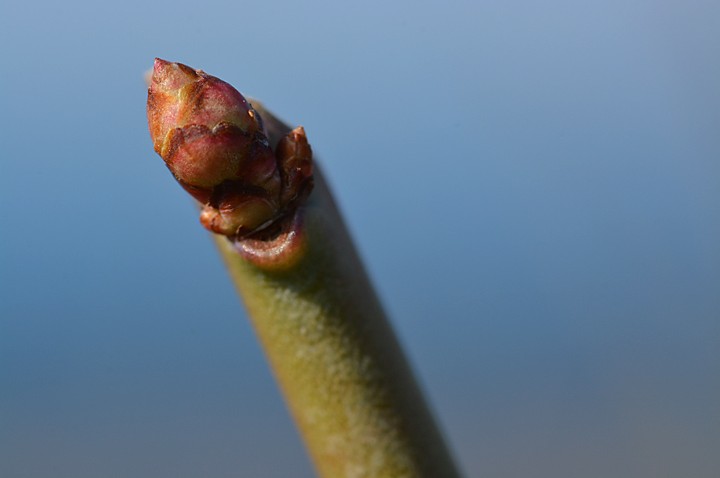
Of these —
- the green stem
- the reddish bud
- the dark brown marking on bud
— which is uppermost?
the reddish bud

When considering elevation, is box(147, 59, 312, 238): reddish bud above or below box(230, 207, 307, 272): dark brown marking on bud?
above

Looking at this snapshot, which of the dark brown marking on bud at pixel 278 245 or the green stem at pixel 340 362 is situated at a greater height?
the dark brown marking on bud at pixel 278 245

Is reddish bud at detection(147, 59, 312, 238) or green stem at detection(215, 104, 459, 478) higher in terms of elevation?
reddish bud at detection(147, 59, 312, 238)

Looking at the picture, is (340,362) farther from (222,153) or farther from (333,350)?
(222,153)

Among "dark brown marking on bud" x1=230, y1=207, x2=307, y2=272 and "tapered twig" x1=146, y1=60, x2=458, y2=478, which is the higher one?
"dark brown marking on bud" x1=230, y1=207, x2=307, y2=272

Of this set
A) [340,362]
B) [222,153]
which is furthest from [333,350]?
[222,153]

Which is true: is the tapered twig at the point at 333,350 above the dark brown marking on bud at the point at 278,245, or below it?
below

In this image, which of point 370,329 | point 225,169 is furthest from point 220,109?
point 370,329

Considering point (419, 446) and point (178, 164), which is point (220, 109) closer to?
point (178, 164)

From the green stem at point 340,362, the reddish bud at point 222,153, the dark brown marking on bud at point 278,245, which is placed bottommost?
the green stem at point 340,362
